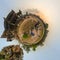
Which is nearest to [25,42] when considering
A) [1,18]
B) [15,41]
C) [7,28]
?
[15,41]

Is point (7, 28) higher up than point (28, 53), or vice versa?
point (7, 28)

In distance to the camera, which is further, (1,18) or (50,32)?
(1,18)

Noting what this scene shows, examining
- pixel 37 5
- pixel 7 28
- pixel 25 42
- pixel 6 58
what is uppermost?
pixel 37 5

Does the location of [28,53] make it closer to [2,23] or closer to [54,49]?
[54,49]

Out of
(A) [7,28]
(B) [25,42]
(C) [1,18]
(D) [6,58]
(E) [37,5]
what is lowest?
(D) [6,58]

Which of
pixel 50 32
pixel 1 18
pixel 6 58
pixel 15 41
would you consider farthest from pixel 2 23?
pixel 50 32

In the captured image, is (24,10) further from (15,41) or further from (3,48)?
(3,48)

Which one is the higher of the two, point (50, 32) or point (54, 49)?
point (50, 32)

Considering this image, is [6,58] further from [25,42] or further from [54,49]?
[54,49]

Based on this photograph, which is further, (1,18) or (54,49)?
(1,18)
